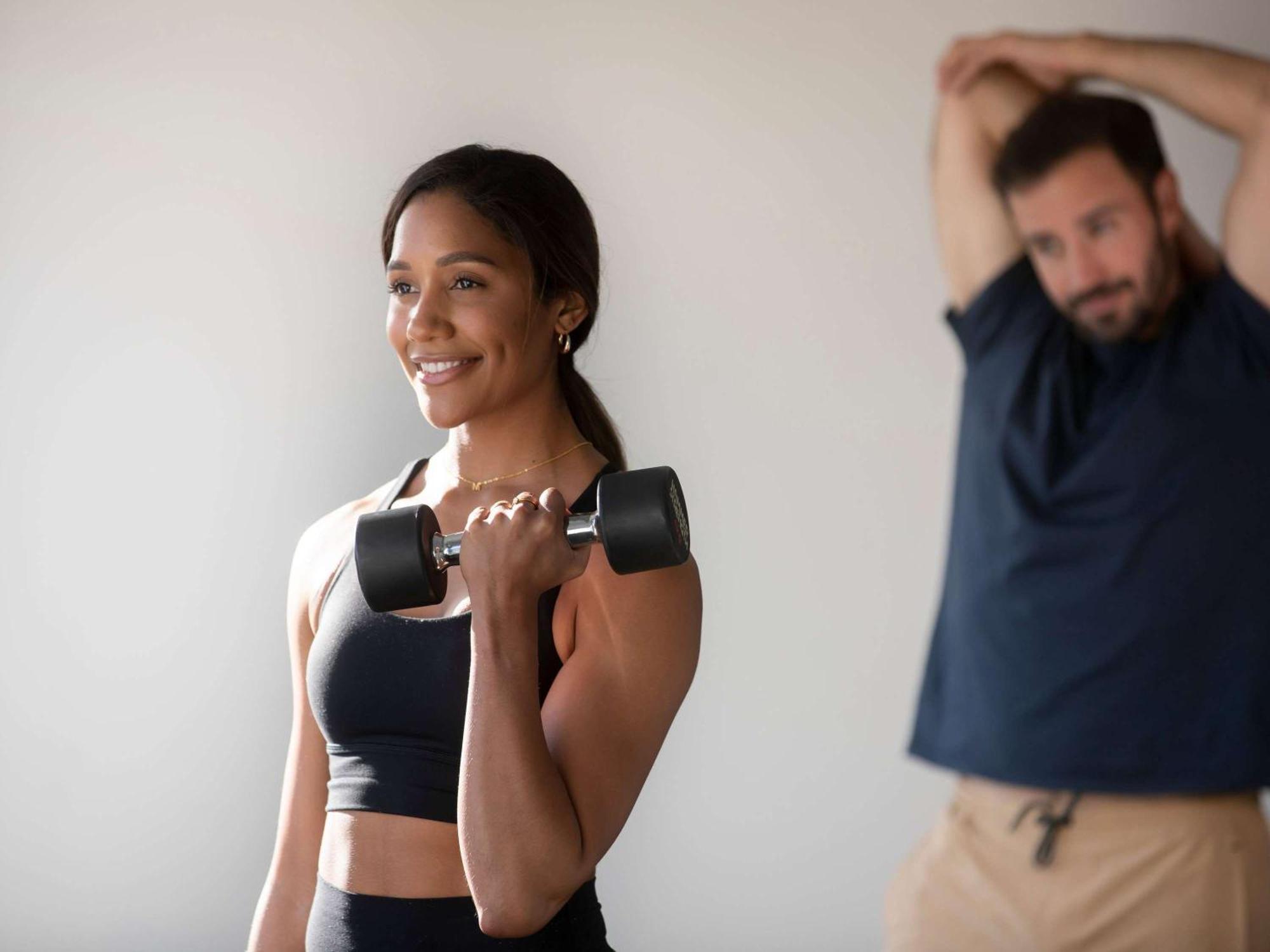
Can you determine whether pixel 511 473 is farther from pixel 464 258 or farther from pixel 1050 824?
pixel 1050 824

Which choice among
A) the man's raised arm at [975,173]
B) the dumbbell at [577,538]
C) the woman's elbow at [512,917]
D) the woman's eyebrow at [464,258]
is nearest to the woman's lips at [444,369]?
the woman's eyebrow at [464,258]

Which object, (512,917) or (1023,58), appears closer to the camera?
(1023,58)

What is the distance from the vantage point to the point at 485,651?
1.58 m

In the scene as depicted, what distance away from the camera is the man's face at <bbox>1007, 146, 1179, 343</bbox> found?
45.3 inches

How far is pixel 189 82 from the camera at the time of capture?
2.32m

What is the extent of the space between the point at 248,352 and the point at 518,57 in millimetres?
639

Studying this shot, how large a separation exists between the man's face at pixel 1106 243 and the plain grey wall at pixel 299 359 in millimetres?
Answer: 487

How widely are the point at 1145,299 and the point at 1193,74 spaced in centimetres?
18

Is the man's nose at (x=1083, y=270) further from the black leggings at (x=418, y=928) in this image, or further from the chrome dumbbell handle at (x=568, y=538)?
the black leggings at (x=418, y=928)

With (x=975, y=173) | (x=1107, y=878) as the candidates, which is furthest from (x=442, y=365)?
(x=1107, y=878)

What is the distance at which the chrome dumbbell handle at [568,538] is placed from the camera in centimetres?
160

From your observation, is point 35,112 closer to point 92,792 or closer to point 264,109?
point 264,109

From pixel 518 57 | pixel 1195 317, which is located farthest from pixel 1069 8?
pixel 518 57

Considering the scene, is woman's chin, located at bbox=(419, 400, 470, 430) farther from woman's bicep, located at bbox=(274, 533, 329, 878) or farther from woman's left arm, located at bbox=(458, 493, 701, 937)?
woman's bicep, located at bbox=(274, 533, 329, 878)
